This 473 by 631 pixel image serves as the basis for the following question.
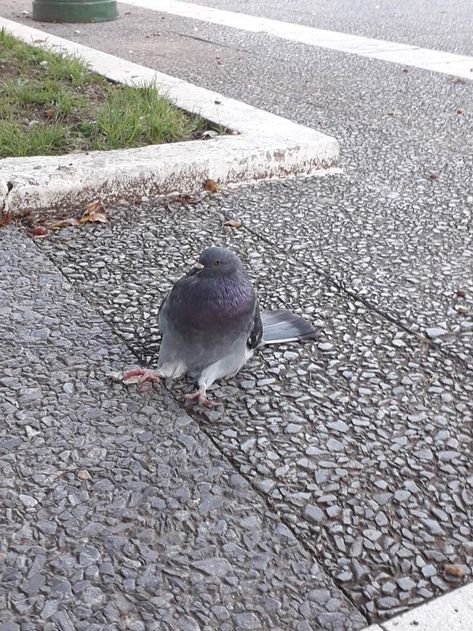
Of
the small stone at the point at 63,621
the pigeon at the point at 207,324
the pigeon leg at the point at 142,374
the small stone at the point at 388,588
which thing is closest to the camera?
the small stone at the point at 63,621

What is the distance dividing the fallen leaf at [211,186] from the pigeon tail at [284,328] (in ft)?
5.09

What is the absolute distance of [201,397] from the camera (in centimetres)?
244

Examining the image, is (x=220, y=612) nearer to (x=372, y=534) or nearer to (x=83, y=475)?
(x=372, y=534)

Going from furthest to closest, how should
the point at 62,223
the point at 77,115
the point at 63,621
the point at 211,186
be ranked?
1. the point at 77,115
2. the point at 211,186
3. the point at 62,223
4. the point at 63,621

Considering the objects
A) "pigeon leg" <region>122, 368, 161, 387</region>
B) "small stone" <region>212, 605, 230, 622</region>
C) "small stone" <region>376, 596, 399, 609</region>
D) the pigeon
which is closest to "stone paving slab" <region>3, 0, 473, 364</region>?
the pigeon

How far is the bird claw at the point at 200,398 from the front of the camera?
2.44 m

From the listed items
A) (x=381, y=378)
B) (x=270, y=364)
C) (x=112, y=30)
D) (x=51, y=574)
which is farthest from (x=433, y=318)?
(x=112, y=30)

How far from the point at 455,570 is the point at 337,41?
888 cm

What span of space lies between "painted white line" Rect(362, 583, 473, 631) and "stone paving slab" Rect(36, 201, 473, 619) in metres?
0.03

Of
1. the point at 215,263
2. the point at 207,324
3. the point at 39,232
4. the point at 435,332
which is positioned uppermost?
the point at 215,263

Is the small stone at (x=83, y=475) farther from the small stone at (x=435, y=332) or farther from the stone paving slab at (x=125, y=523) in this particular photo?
the small stone at (x=435, y=332)

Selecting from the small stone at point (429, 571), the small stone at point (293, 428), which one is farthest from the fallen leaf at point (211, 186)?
the small stone at point (429, 571)

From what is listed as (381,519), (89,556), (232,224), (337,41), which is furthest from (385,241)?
(337,41)

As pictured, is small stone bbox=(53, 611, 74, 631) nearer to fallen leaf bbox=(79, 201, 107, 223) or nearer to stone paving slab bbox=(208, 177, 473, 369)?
stone paving slab bbox=(208, 177, 473, 369)
